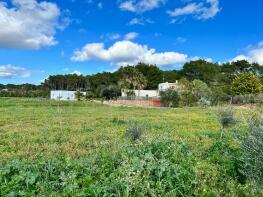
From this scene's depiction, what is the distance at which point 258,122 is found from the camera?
600cm

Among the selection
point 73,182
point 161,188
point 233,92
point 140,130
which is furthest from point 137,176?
point 233,92

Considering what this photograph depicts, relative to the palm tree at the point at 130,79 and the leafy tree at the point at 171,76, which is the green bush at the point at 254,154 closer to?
the palm tree at the point at 130,79

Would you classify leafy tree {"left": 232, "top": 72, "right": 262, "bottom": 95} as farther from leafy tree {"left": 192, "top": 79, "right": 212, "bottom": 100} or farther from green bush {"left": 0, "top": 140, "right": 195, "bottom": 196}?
green bush {"left": 0, "top": 140, "right": 195, "bottom": 196}

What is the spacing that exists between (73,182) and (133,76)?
77.4 meters

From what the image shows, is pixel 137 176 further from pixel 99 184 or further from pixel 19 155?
pixel 19 155

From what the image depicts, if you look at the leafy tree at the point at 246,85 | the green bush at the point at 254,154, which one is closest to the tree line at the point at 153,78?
the leafy tree at the point at 246,85

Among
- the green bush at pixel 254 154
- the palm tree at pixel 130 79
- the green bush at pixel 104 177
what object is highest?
the palm tree at pixel 130 79

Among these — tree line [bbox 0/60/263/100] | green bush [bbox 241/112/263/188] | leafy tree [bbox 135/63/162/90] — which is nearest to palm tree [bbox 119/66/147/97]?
tree line [bbox 0/60/263/100]

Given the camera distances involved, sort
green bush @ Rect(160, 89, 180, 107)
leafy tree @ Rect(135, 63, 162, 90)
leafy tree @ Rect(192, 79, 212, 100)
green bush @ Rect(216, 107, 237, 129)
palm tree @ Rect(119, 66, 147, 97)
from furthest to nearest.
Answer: leafy tree @ Rect(135, 63, 162, 90)
palm tree @ Rect(119, 66, 147, 97)
green bush @ Rect(160, 89, 180, 107)
leafy tree @ Rect(192, 79, 212, 100)
green bush @ Rect(216, 107, 237, 129)

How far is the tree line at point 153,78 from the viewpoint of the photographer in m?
82.3

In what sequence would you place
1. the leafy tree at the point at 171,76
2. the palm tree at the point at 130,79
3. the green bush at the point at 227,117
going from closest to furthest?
the green bush at the point at 227,117 < the palm tree at the point at 130,79 < the leafy tree at the point at 171,76

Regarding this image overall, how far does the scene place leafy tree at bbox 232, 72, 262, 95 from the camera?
69.6 meters

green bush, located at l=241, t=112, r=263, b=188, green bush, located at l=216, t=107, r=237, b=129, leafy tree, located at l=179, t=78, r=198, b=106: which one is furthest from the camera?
leafy tree, located at l=179, t=78, r=198, b=106

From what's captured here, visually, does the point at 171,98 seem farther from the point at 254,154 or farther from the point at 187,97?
the point at 254,154
